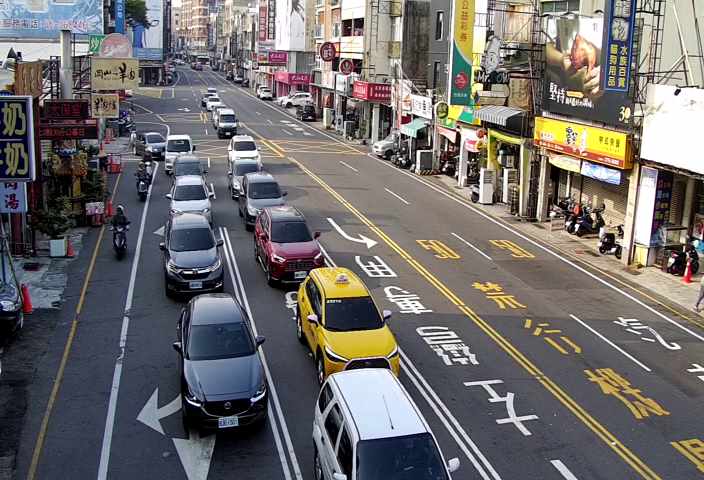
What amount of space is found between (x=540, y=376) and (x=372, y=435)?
7390 mm

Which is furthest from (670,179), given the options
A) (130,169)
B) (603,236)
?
(130,169)

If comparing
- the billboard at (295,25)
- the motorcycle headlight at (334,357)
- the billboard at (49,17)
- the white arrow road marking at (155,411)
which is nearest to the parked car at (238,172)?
the white arrow road marking at (155,411)

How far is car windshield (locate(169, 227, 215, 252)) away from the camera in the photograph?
72.5ft

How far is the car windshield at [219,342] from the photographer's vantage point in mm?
14656

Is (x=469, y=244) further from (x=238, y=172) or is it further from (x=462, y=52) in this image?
(x=462, y=52)

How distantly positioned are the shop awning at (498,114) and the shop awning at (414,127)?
9173 millimetres

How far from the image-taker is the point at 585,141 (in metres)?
29.0

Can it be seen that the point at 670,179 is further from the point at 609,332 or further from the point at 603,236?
the point at 609,332

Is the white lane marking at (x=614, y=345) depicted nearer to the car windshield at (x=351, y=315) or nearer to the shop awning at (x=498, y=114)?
the car windshield at (x=351, y=315)

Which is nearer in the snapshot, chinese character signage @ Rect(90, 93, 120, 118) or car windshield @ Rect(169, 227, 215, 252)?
car windshield @ Rect(169, 227, 215, 252)

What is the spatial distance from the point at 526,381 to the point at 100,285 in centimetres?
1275

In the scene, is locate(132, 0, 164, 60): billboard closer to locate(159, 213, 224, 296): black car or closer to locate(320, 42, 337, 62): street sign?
locate(320, 42, 337, 62): street sign

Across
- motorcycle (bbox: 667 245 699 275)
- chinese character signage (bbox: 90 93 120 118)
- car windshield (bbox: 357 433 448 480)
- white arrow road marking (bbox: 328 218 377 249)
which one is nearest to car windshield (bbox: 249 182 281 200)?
white arrow road marking (bbox: 328 218 377 249)

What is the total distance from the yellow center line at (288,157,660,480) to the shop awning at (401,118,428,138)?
19394mm
